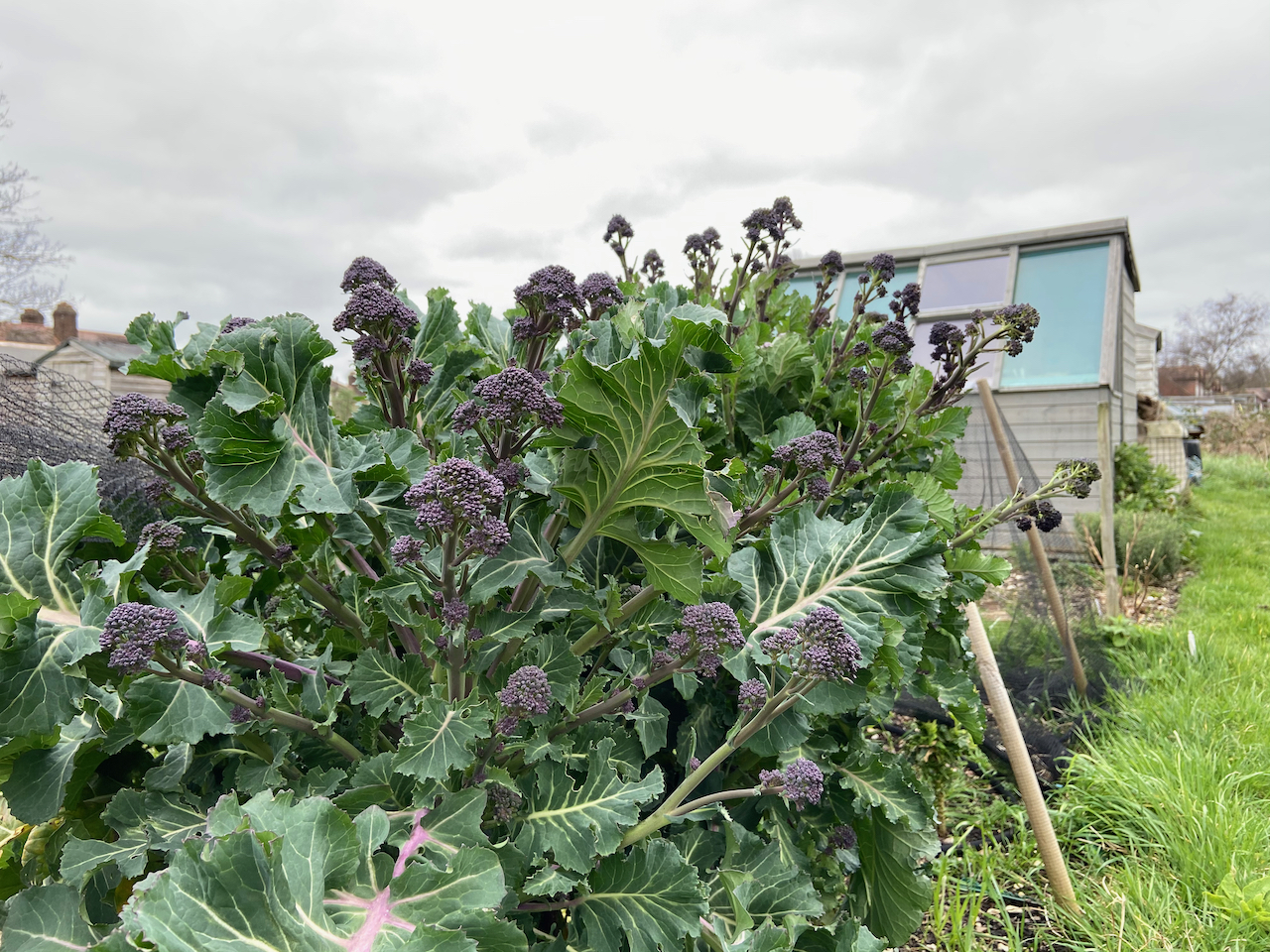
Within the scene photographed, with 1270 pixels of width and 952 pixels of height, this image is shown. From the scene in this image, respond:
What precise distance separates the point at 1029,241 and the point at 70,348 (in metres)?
27.1

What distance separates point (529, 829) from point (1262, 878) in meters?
3.20

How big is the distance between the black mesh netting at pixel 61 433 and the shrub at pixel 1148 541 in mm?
9038

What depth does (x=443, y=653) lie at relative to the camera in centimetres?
138

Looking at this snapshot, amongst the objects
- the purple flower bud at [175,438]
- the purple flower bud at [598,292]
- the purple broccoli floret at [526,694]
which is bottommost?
the purple broccoli floret at [526,694]

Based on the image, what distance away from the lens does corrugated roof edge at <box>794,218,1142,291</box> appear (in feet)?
32.7

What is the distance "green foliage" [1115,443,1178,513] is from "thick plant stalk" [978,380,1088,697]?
736cm

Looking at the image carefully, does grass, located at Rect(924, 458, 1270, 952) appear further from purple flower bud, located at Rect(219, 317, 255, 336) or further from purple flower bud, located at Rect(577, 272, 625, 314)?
purple flower bud, located at Rect(219, 317, 255, 336)

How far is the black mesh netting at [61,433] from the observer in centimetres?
253

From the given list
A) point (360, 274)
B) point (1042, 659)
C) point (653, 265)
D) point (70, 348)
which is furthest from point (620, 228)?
point (70, 348)

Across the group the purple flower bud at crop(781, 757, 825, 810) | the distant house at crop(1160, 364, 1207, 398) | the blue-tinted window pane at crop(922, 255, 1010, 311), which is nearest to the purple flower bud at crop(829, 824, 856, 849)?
the purple flower bud at crop(781, 757, 825, 810)

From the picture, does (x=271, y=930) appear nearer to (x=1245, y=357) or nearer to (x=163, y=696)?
(x=163, y=696)

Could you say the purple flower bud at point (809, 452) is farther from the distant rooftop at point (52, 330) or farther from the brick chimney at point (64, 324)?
the brick chimney at point (64, 324)

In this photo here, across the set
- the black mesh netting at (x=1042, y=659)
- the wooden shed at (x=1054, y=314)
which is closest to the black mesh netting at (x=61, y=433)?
the black mesh netting at (x=1042, y=659)

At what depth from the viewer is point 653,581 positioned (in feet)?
4.44
